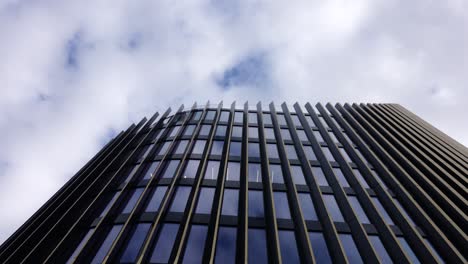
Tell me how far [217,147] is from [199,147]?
55.0 inches

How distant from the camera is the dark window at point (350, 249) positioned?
14031mm

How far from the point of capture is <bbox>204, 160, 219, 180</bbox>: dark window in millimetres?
19812

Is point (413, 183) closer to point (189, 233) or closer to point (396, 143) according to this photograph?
point (396, 143)

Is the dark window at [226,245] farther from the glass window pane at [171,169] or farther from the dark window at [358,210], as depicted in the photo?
the dark window at [358,210]

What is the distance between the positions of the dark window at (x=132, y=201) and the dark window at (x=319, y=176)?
11265 mm

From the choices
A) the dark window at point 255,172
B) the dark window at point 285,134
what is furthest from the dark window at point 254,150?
the dark window at point 285,134

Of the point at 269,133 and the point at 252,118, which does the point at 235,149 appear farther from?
the point at 252,118

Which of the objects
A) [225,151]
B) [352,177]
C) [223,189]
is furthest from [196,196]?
[352,177]

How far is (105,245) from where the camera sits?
595 inches

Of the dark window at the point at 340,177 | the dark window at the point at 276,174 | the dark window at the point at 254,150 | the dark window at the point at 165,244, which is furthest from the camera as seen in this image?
the dark window at the point at 254,150

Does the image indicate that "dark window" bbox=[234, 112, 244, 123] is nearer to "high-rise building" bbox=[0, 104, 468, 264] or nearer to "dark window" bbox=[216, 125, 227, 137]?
"high-rise building" bbox=[0, 104, 468, 264]

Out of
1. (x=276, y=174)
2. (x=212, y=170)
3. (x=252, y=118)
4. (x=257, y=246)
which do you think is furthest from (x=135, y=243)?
(x=252, y=118)

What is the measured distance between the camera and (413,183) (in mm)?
18672

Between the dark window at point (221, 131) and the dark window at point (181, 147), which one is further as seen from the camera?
the dark window at point (221, 131)
